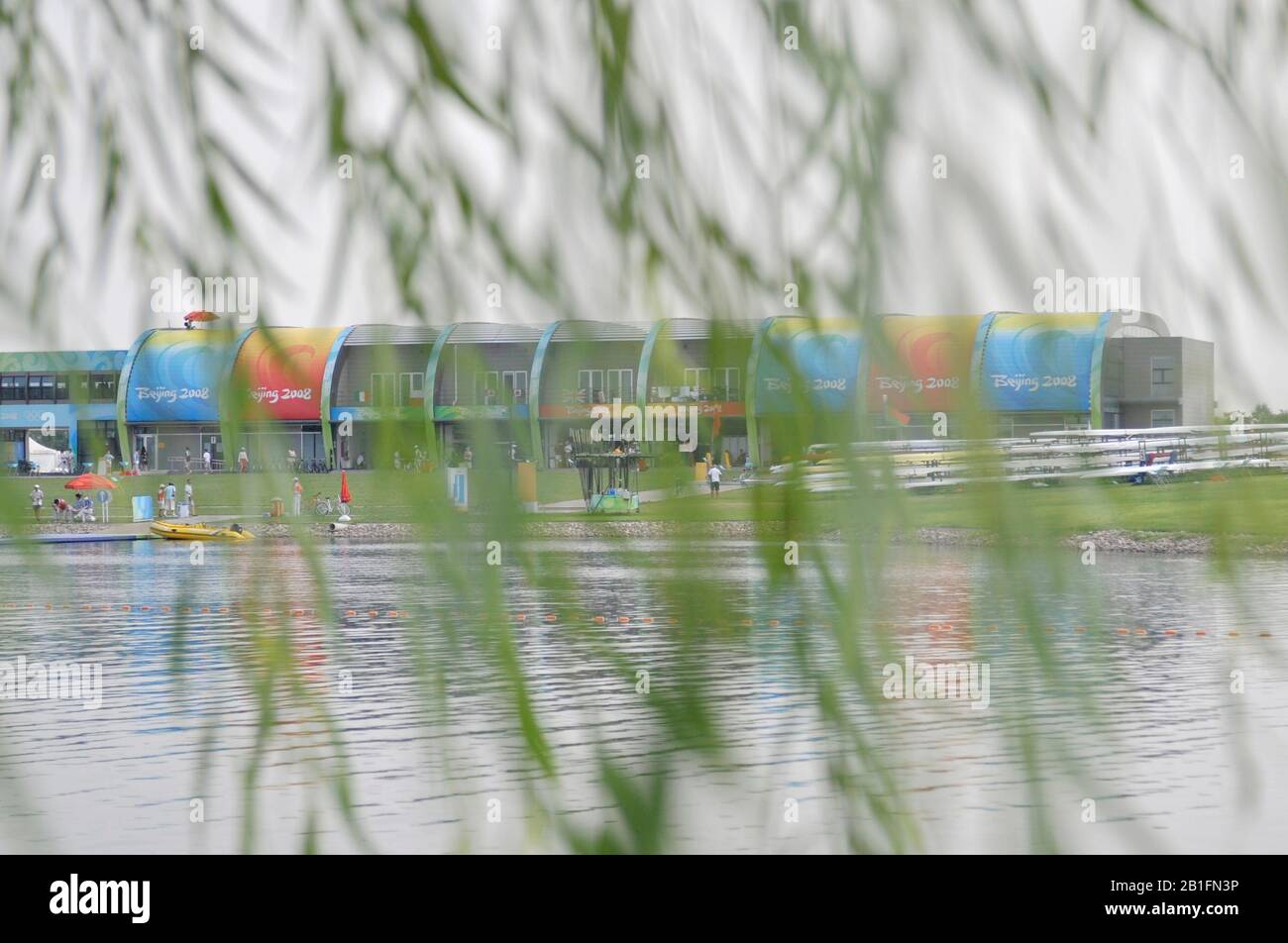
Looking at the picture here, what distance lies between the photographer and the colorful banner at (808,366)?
59 centimetres

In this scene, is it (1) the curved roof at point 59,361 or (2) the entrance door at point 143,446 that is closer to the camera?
(1) the curved roof at point 59,361

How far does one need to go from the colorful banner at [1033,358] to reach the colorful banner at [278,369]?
0.32 meters

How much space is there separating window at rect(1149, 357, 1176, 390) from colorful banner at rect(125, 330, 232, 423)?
48 cm

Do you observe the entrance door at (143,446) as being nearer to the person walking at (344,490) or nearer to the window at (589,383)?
the person walking at (344,490)

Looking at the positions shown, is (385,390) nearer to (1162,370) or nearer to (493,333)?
(493,333)

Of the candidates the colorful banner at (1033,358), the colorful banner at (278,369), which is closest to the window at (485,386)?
the colorful banner at (278,369)

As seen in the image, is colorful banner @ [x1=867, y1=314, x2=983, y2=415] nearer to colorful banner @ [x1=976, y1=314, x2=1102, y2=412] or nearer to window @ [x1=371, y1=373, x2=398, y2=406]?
colorful banner @ [x1=976, y1=314, x2=1102, y2=412]

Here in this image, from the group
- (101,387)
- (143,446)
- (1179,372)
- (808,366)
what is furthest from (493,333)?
(143,446)

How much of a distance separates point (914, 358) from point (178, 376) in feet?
1.26

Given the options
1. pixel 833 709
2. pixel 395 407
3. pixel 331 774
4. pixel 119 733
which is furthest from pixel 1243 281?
pixel 119 733

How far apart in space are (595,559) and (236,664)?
223mm

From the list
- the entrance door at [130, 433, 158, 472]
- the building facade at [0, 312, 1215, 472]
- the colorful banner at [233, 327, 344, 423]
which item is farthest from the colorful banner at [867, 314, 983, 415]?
the entrance door at [130, 433, 158, 472]

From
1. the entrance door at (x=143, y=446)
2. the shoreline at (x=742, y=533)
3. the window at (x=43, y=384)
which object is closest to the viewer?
Answer: the shoreline at (x=742, y=533)
